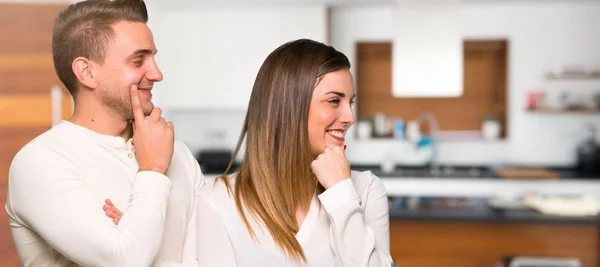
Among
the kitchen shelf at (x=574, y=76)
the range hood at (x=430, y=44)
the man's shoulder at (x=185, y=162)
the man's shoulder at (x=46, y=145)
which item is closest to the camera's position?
the man's shoulder at (x=46, y=145)

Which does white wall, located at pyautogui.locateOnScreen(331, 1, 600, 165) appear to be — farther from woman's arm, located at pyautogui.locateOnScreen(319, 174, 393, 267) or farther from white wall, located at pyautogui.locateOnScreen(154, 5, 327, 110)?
woman's arm, located at pyautogui.locateOnScreen(319, 174, 393, 267)

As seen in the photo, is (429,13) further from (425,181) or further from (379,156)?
(379,156)

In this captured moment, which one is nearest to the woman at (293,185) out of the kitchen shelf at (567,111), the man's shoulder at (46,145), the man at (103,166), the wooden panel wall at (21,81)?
the man at (103,166)

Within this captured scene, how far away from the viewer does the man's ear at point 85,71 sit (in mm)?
1552

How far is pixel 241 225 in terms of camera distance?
1620 mm

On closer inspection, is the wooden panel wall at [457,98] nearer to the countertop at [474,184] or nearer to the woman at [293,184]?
the countertop at [474,184]

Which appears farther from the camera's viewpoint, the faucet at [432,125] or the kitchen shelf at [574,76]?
the faucet at [432,125]

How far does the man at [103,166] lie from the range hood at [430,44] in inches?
84.4

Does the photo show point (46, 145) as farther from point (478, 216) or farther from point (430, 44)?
point (478, 216)

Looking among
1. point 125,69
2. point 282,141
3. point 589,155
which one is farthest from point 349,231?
point 589,155

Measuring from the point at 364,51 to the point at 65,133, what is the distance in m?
5.15

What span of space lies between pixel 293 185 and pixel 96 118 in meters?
0.51

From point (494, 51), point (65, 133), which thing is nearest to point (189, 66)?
point (494, 51)

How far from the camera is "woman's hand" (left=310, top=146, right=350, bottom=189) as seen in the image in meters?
1.58
